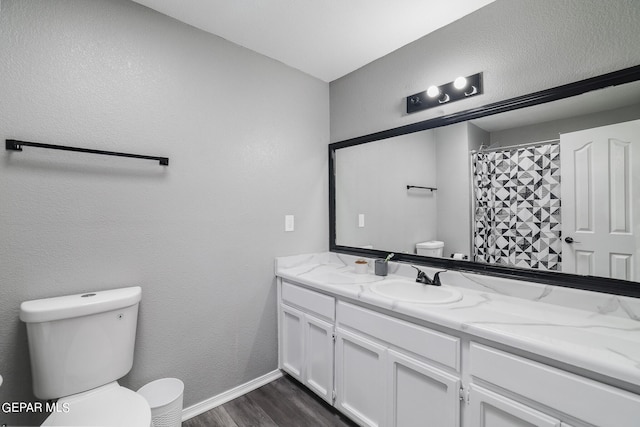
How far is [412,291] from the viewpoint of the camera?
5.62 feet

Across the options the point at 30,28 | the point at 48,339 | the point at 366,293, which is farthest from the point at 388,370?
the point at 30,28

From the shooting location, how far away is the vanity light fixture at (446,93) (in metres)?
1.61

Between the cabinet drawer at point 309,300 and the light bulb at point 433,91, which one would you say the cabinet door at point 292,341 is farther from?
the light bulb at point 433,91

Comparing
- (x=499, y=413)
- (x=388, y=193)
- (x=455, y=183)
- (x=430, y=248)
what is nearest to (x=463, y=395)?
(x=499, y=413)

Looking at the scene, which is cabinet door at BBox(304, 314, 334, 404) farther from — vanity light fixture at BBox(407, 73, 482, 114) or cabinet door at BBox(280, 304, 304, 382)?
vanity light fixture at BBox(407, 73, 482, 114)

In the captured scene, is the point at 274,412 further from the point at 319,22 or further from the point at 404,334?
the point at 319,22

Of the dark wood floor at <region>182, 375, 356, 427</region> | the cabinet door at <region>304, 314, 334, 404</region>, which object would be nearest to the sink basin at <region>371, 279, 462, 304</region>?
the cabinet door at <region>304, 314, 334, 404</region>

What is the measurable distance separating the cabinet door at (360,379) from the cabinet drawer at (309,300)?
132mm

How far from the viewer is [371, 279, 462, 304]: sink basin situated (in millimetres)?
1581

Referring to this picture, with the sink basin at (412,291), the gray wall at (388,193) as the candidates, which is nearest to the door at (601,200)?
the sink basin at (412,291)

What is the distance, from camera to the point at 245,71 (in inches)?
78.0

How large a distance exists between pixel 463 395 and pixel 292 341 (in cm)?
118

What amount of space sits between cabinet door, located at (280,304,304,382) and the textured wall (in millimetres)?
1477

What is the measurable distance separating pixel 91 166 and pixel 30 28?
632 mm
